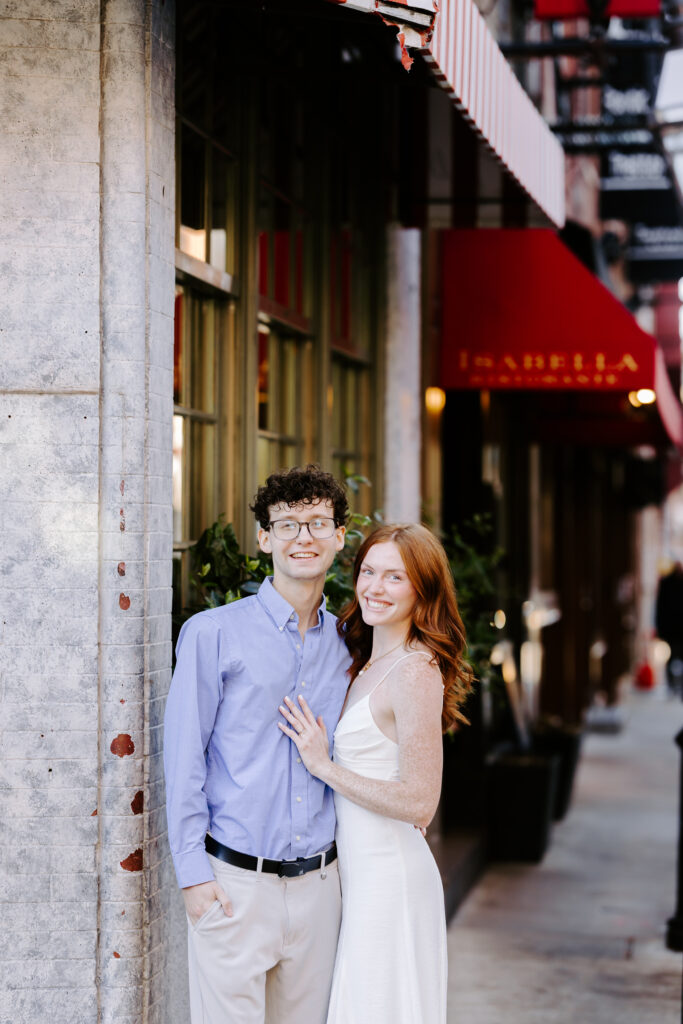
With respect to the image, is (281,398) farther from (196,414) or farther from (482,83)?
(482,83)

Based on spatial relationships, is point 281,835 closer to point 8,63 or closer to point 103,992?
point 103,992

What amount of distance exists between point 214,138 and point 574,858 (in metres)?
6.19

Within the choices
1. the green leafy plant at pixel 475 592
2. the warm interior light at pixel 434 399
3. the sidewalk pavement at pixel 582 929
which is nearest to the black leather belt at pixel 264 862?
the sidewalk pavement at pixel 582 929

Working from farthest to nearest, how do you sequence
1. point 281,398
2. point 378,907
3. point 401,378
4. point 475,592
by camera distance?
point 401,378, point 475,592, point 281,398, point 378,907

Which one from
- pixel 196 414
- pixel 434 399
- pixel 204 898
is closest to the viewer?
pixel 204 898

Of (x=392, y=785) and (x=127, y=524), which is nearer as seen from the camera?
(x=392, y=785)

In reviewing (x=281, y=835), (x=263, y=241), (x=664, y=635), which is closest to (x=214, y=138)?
(x=263, y=241)

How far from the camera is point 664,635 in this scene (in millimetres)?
18453

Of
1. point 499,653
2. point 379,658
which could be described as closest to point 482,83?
point 379,658

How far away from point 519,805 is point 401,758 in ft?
19.0

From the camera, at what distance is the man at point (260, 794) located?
3.44 metres

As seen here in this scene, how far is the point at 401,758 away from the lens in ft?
11.8

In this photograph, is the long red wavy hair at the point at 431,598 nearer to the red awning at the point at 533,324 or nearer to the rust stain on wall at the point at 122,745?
the rust stain on wall at the point at 122,745

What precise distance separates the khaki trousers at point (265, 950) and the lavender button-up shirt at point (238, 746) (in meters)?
0.09
